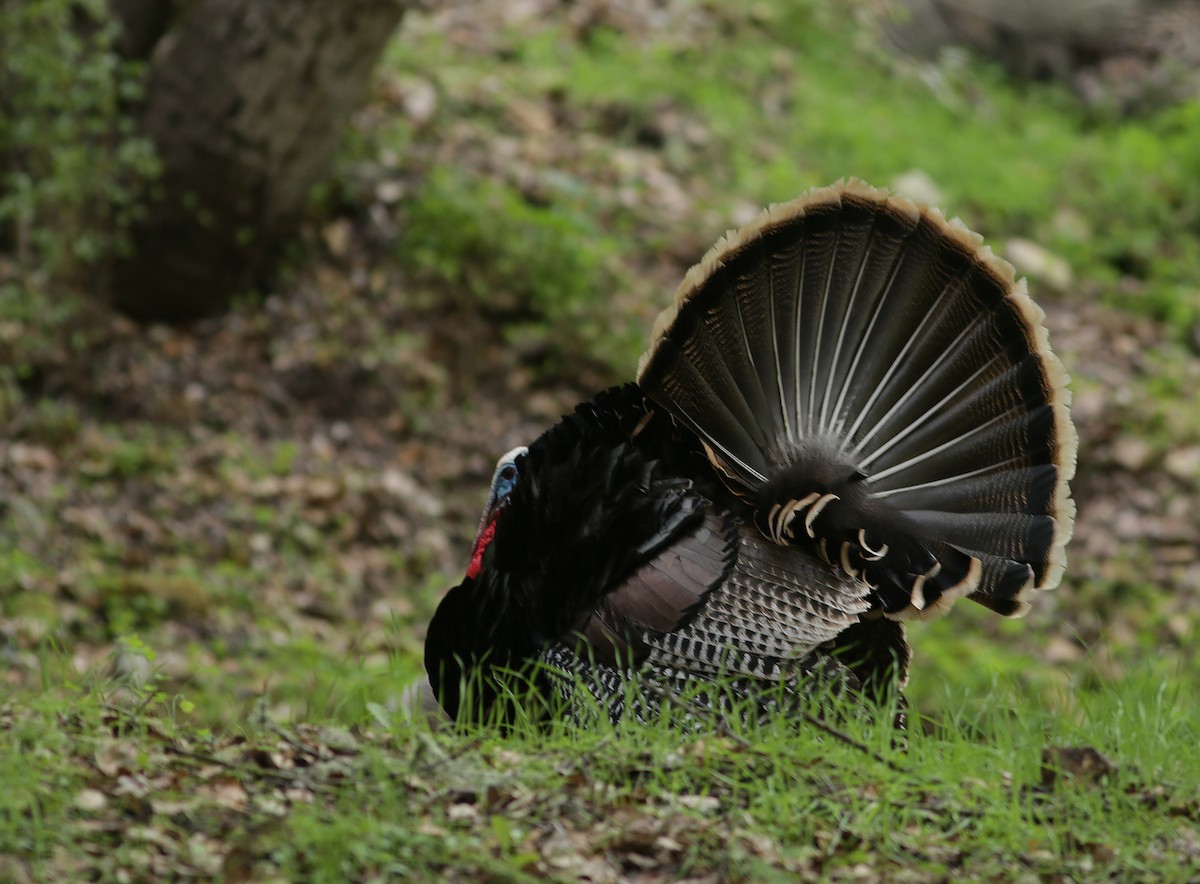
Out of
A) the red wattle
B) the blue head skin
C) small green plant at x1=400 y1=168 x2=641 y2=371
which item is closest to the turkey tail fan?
the blue head skin

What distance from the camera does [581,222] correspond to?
9.05 m

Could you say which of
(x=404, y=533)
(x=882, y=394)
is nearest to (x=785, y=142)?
(x=404, y=533)

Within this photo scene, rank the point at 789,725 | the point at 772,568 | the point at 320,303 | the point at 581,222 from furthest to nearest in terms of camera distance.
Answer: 1. the point at 581,222
2. the point at 320,303
3. the point at 772,568
4. the point at 789,725

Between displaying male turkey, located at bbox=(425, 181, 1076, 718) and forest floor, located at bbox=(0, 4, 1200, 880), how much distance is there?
0.33 metres

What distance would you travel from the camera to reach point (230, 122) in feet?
25.0

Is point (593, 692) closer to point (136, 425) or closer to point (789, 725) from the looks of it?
point (789, 725)

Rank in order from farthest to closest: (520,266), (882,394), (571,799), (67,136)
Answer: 1. (520,266)
2. (67,136)
3. (882,394)
4. (571,799)

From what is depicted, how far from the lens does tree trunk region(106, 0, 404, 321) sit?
24.5 ft

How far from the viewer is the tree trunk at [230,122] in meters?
7.46

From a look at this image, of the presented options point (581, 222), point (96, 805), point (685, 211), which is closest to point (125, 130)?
point (581, 222)

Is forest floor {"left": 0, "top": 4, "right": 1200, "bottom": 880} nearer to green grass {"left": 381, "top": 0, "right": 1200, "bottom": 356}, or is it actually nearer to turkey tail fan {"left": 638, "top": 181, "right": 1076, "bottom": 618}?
green grass {"left": 381, "top": 0, "right": 1200, "bottom": 356}

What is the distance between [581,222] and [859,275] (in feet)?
16.6

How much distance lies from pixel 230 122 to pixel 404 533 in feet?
7.96

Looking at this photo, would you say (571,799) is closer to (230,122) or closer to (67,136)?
(67,136)
